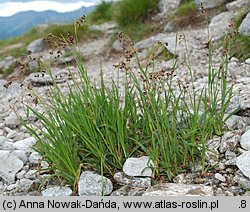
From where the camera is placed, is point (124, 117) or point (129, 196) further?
point (124, 117)

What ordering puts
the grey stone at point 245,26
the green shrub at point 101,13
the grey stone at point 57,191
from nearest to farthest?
1. the grey stone at point 57,191
2. the grey stone at point 245,26
3. the green shrub at point 101,13

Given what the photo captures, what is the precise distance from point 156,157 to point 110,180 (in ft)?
1.57

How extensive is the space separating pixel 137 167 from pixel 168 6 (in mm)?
8994

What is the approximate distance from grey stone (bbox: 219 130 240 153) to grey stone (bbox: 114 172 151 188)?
792 millimetres

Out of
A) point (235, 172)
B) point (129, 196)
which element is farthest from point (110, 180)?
point (235, 172)

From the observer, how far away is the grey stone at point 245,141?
3.63 metres

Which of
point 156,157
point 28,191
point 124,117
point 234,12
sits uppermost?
point 234,12

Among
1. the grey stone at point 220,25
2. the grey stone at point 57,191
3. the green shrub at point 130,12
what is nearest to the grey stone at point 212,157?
the grey stone at point 57,191

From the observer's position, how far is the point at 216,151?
3.71 meters

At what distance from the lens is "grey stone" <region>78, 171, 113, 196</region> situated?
347cm

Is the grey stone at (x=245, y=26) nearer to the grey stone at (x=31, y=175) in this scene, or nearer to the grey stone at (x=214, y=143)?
the grey stone at (x=214, y=143)

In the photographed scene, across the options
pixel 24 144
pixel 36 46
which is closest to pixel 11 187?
pixel 24 144

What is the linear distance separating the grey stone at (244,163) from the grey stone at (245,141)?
0.19 meters

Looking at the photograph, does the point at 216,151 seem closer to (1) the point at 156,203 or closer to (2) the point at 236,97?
(1) the point at 156,203
